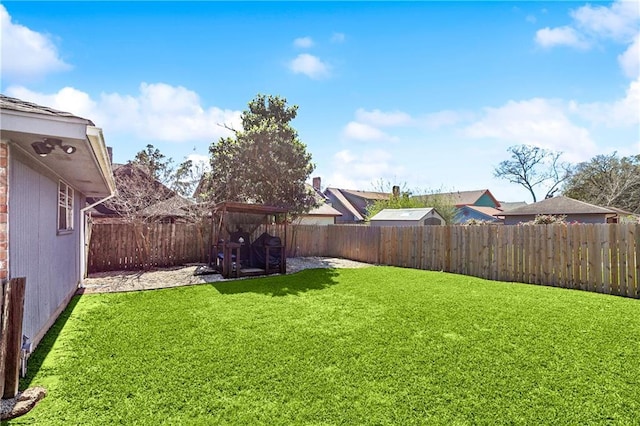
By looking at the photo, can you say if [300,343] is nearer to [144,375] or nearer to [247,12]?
[144,375]

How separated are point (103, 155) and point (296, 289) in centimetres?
458

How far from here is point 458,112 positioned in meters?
12.5

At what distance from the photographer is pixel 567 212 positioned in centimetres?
2123

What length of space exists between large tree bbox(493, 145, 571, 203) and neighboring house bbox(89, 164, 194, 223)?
3698 centimetres

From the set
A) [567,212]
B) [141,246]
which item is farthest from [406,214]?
[141,246]

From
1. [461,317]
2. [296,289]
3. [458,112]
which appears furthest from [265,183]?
[461,317]

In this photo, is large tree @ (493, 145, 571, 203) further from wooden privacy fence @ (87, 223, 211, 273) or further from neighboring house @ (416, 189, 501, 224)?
wooden privacy fence @ (87, 223, 211, 273)

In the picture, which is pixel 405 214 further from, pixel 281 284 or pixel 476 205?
pixel 476 205

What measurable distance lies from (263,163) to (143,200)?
4670 millimetres

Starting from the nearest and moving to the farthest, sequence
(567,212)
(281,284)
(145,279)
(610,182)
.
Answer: (281,284) < (145,279) < (567,212) < (610,182)

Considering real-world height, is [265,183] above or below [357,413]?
above

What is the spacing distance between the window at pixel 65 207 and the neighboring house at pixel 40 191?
18mm

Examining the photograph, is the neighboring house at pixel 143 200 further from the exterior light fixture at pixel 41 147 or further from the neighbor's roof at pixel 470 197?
the neighbor's roof at pixel 470 197

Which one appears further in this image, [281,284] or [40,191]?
[281,284]
